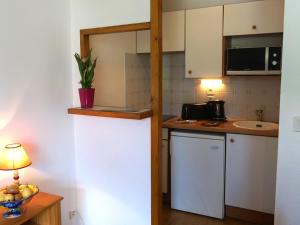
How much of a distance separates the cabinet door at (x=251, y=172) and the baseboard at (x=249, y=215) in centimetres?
5

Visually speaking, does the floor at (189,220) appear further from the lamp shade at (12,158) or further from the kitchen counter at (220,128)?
the lamp shade at (12,158)

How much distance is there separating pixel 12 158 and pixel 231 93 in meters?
2.42

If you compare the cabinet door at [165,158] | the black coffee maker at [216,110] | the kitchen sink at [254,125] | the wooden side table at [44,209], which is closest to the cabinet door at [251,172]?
the kitchen sink at [254,125]

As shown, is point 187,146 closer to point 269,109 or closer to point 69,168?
point 269,109

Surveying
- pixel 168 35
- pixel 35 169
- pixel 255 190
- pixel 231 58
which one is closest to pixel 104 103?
pixel 35 169

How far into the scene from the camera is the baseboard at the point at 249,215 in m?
2.76

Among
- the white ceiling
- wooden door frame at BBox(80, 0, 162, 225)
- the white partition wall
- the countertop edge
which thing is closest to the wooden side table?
the white partition wall

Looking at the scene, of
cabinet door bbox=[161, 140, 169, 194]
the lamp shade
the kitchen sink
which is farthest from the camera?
cabinet door bbox=[161, 140, 169, 194]

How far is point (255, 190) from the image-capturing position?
2.74 meters

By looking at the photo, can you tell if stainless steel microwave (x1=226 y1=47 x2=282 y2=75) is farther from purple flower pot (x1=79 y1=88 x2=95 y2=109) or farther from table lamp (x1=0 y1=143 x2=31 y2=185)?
table lamp (x1=0 y1=143 x2=31 y2=185)

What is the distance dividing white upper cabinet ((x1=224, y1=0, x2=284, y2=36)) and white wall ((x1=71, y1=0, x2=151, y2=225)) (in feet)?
4.00

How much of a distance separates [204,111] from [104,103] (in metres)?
1.23

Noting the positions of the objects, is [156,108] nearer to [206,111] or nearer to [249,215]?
[206,111]

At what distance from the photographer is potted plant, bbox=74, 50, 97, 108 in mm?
2121
